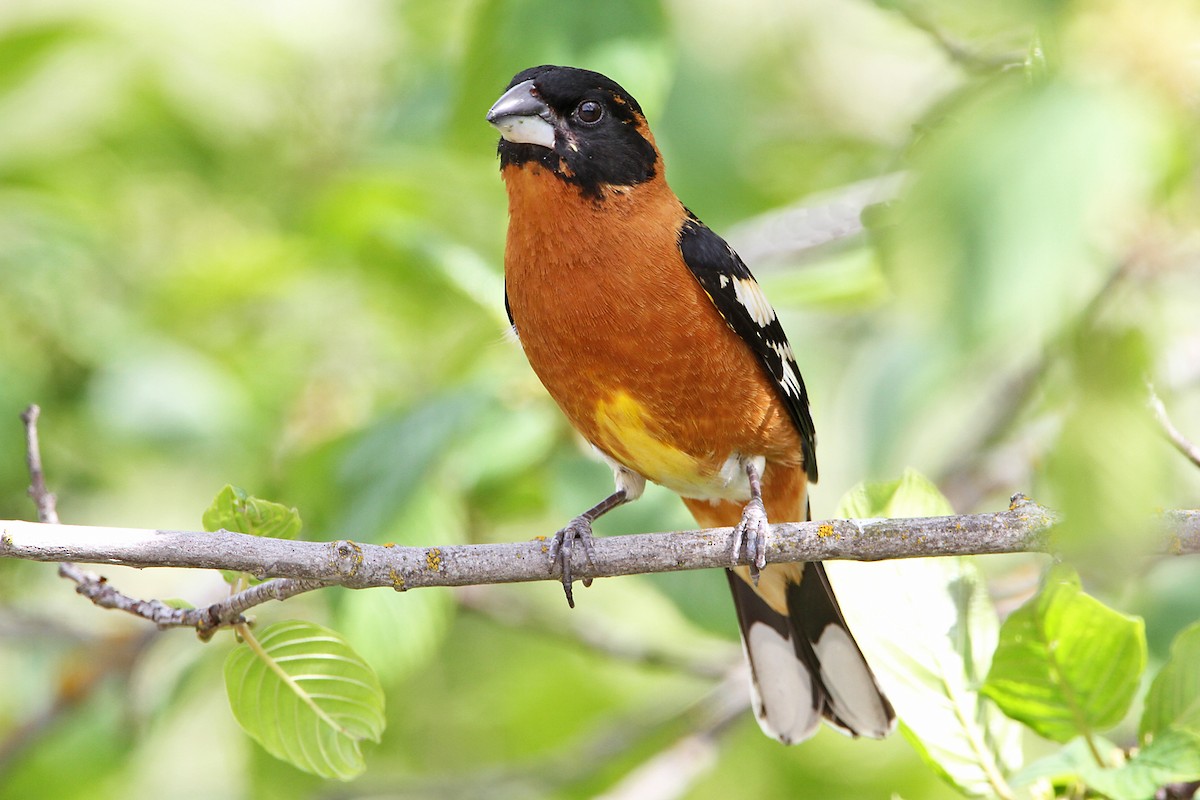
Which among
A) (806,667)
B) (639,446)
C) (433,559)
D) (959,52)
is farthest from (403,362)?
(959,52)

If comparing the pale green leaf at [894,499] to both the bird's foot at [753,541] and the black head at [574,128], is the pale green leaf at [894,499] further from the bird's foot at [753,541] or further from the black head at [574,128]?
the black head at [574,128]

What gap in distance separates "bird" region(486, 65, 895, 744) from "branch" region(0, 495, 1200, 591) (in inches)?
10.8

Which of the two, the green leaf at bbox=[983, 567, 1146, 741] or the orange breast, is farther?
the orange breast

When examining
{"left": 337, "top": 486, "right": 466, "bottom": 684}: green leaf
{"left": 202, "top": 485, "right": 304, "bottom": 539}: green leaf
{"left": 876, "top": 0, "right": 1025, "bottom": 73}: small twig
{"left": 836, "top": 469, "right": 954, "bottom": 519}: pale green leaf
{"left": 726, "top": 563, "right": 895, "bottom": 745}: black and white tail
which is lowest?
{"left": 726, "top": 563, "right": 895, "bottom": 745}: black and white tail

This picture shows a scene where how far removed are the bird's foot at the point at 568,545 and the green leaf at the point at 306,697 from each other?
0.62 m

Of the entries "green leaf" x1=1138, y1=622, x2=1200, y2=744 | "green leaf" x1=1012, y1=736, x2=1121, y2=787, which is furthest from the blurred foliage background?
"green leaf" x1=1012, y1=736, x2=1121, y2=787

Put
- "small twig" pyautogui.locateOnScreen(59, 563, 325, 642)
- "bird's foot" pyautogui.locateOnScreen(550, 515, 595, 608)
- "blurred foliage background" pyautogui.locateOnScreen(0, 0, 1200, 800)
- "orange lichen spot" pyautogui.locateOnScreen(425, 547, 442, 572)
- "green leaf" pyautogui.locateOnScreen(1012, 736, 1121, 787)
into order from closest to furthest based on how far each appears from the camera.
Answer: "green leaf" pyautogui.locateOnScreen(1012, 736, 1121, 787)
"small twig" pyautogui.locateOnScreen(59, 563, 325, 642)
"orange lichen spot" pyautogui.locateOnScreen(425, 547, 442, 572)
"bird's foot" pyautogui.locateOnScreen(550, 515, 595, 608)
"blurred foliage background" pyautogui.locateOnScreen(0, 0, 1200, 800)

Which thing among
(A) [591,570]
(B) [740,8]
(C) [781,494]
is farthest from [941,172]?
(B) [740,8]

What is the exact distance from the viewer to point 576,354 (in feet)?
12.5

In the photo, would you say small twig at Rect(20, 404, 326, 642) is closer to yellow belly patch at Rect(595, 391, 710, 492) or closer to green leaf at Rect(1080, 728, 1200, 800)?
yellow belly patch at Rect(595, 391, 710, 492)

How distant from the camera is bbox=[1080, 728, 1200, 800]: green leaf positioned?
258 cm

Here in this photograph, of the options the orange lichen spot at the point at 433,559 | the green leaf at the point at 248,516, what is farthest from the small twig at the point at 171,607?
the orange lichen spot at the point at 433,559

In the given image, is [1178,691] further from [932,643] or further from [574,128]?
[574,128]

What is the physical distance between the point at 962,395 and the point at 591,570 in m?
3.44
